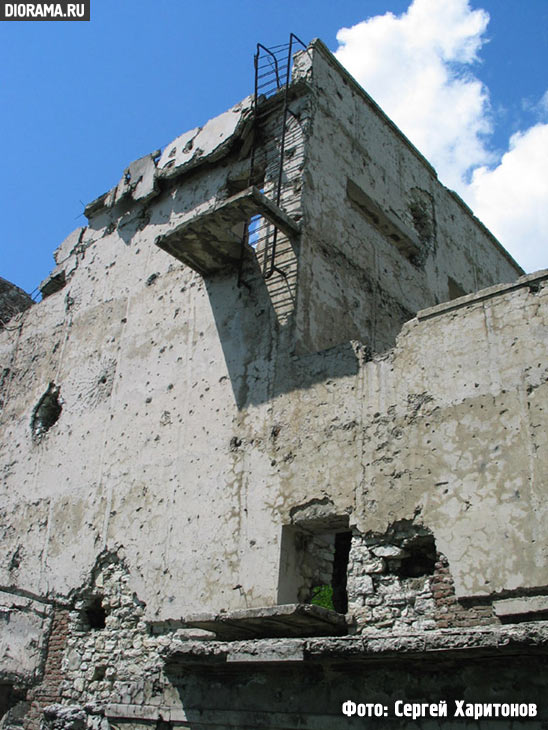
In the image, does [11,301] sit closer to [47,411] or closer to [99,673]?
[47,411]

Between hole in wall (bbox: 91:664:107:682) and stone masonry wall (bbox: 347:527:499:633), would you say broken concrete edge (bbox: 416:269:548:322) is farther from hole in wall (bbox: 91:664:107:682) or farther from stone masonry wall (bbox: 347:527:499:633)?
hole in wall (bbox: 91:664:107:682)

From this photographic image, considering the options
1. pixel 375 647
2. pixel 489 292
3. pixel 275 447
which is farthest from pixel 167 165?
pixel 375 647

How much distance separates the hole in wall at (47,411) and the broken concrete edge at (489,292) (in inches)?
228

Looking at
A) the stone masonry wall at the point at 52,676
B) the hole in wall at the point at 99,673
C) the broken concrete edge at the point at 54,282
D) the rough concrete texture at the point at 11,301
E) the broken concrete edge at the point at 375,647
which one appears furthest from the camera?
the rough concrete texture at the point at 11,301

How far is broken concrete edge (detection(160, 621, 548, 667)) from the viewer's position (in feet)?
14.9

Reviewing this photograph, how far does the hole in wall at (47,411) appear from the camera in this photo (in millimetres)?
10070

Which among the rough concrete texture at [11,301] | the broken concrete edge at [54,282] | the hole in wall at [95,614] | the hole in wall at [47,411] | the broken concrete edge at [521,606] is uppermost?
the rough concrete texture at [11,301]

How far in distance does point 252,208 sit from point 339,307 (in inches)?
63.5

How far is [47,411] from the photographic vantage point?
1018 cm

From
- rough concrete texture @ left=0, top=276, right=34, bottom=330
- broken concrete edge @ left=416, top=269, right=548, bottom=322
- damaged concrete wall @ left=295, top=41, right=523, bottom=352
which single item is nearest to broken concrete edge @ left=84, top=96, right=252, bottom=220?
Answer: damaged concrete wall @ left=295, top=41, right=523, bottom=352

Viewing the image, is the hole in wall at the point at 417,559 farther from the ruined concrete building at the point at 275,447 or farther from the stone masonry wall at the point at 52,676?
the stone masonry wall at the point at 52,676

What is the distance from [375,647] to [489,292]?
303cm

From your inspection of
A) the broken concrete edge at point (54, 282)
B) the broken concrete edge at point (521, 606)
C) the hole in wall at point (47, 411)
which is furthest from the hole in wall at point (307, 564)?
the broken concrete edge at point (54, 282)

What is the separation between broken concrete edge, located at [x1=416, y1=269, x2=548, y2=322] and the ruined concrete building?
3cm
